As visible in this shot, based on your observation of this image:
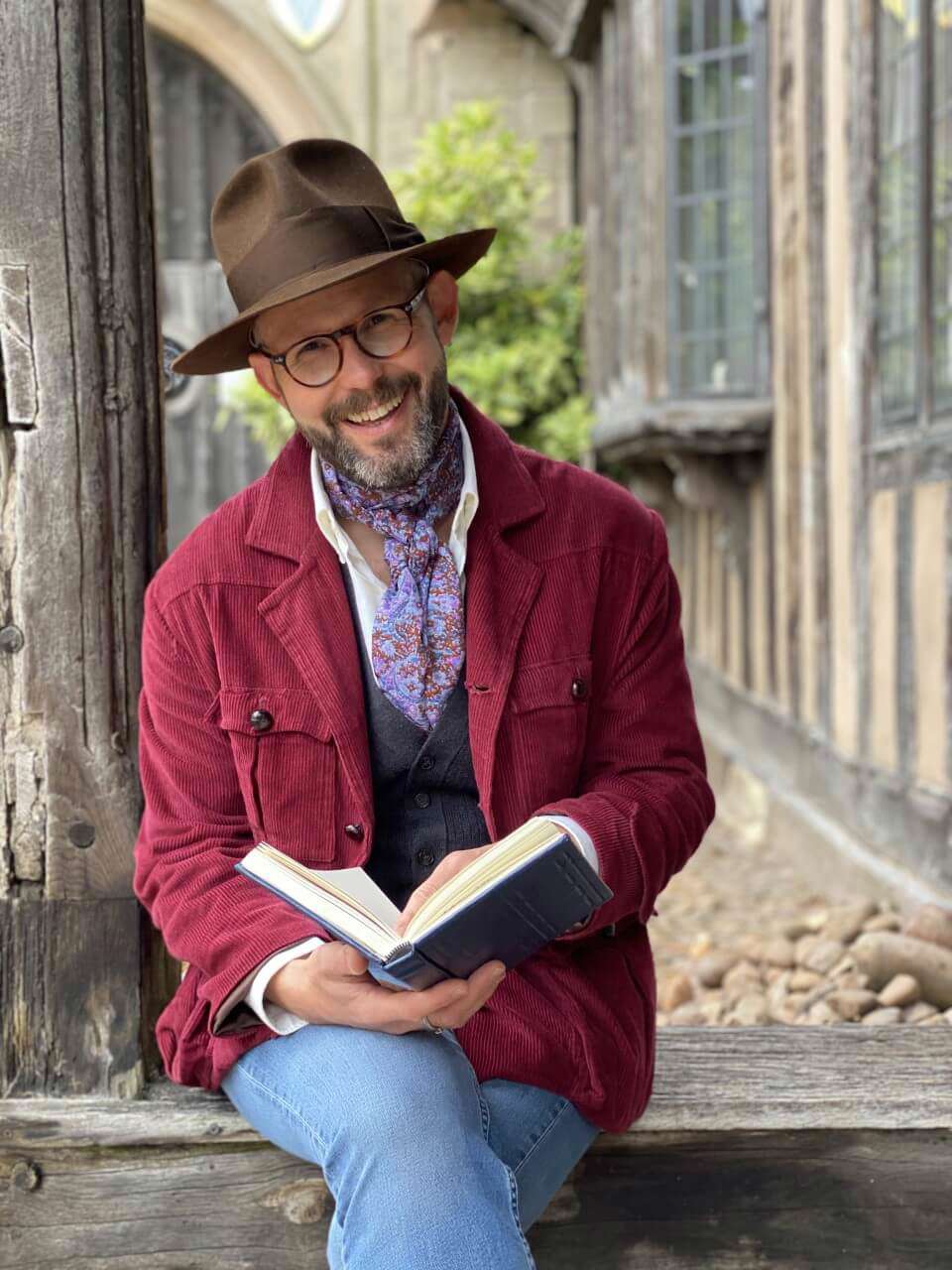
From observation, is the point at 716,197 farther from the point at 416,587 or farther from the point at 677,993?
the point at 416,587

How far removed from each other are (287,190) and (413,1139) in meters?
1.22

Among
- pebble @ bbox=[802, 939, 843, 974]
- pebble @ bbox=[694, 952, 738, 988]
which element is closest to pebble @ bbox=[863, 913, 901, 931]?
pebble @ bbox=[802, 939, 843, 974]

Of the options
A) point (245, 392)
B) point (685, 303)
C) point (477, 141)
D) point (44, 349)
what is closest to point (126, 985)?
point (44, 349)

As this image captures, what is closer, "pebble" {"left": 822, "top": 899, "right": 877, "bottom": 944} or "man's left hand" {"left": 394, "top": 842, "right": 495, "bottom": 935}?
"man's left hand" {"left": 394, "top": 842, "right": 495, "bottom": 935}

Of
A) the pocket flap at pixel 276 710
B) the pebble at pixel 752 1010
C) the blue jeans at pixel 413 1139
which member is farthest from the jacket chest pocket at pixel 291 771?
the pebble at pixel 752 1010

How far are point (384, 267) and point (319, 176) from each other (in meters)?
0.16

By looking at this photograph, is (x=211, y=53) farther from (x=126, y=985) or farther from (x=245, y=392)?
(x=126, y=985)

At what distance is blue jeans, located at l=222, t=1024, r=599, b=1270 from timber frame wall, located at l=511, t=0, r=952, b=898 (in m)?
2.93

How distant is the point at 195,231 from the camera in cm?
1161

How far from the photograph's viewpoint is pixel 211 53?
11055 mm

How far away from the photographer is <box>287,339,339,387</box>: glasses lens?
2209 millimetres

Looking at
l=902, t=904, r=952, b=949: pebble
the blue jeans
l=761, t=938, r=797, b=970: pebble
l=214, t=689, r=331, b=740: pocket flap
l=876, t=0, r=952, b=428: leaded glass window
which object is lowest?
l=761, t=938, r=797, b=970: pebble

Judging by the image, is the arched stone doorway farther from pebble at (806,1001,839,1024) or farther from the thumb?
the thumb

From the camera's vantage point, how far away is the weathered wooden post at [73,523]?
7.61 feet
